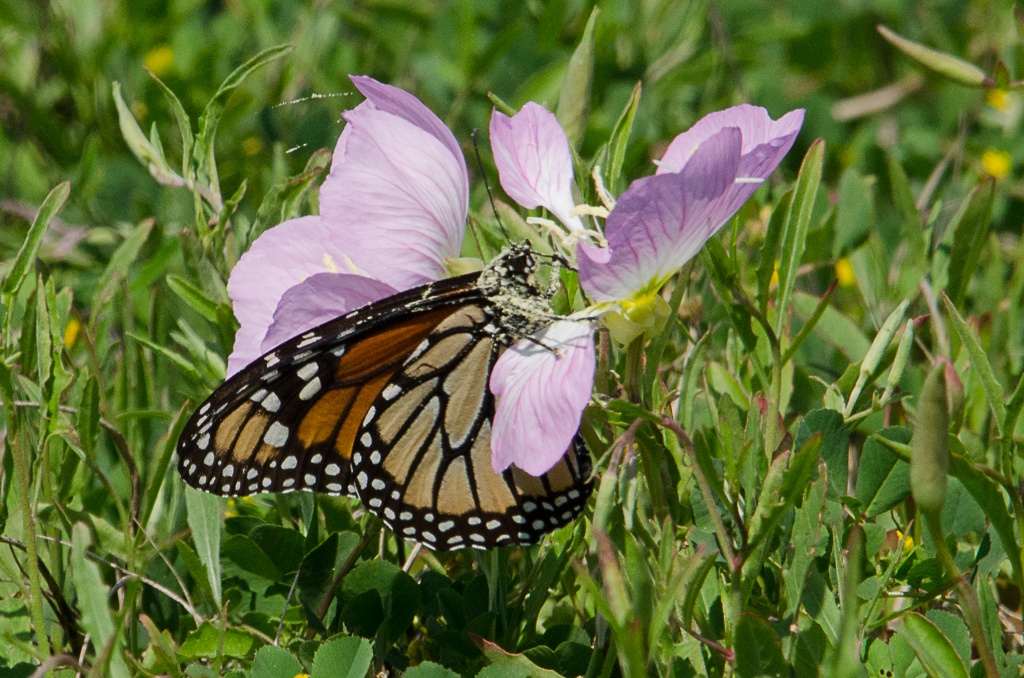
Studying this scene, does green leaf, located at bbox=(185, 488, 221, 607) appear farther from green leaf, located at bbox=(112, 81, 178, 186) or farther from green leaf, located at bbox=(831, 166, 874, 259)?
green leaf, located at bbox=(831, 166, 874, 259)

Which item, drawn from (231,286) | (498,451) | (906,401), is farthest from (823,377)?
(231,286)

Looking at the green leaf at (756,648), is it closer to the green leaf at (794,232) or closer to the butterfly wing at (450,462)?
the butterfly wing at (450,462)

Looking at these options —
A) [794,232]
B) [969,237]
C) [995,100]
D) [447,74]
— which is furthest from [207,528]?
[995,100]

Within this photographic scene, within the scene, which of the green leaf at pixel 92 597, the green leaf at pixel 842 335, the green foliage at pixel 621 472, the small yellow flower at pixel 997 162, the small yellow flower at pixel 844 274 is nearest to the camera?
the green leaf at pixel 92 597

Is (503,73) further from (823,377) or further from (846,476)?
(846,476)

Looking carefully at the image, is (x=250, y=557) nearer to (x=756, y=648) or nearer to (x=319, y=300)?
(x=319, y=300)

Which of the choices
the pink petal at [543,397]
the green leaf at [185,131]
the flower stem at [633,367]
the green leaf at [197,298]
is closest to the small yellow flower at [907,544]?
the flower stem at [633,367]

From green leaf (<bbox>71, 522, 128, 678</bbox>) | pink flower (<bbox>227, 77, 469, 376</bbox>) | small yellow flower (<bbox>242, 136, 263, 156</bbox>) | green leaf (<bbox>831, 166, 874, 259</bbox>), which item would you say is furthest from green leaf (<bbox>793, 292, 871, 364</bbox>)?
small yellow flower (<bbox>242, 136, 263, 156</bbox>)
